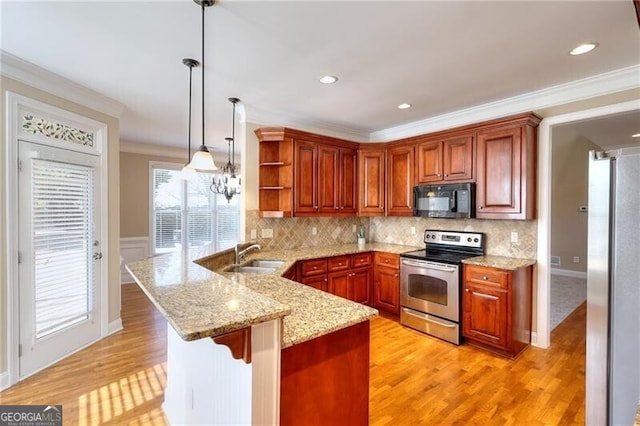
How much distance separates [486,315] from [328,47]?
9.36 ft

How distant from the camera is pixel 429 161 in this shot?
12.2 feet

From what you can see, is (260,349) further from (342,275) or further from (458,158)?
(458,158)

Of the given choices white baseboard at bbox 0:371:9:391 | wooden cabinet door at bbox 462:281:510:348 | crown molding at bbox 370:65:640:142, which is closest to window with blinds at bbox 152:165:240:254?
white baseboard at bbox 0:371:9:391

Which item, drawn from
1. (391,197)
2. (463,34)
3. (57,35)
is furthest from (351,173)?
(57,35)

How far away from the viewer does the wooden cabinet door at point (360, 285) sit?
381cm

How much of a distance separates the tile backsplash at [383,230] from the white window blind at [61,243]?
5.54 feet

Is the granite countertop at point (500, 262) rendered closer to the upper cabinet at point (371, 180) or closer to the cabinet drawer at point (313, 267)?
the upper cabinet at point (371, 180)

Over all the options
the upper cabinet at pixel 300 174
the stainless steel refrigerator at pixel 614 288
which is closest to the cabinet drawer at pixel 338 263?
the upper cabinet at pixel 300 174

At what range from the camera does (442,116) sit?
3768mm

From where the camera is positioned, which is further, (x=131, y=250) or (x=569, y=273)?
(x=569, y=273)

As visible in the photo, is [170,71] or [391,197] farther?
[391,197]

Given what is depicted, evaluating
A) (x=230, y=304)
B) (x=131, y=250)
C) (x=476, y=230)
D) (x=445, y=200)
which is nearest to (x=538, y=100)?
(x=445, y=200)

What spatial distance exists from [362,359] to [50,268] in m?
3.03

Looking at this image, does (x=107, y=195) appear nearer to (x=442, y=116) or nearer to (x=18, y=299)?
(x=18, y=299)
